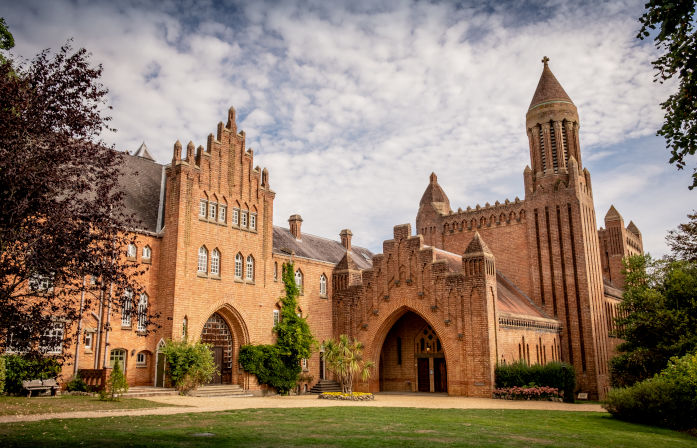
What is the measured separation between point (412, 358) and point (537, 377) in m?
9.37

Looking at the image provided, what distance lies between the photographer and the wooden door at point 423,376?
3706 cm

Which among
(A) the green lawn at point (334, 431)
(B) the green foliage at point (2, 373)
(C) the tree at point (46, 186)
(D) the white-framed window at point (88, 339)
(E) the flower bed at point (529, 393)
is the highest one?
(C) the tree at point (46, 186)

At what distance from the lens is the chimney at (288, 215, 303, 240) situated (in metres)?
42.1

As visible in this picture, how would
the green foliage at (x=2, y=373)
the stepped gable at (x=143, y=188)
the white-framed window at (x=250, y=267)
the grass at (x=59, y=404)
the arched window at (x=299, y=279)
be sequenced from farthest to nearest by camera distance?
the arched window at (x=299, y=279) < the white-framed window at (x=250, y=267) < the stepped gable at (x=143, y=188) < the green foliage at (x=2, y=373) < the grass at (x=59, y=404)

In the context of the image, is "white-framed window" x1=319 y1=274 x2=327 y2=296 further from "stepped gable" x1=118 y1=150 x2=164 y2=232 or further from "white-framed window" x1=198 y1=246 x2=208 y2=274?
"stepped gable" x1=118 y1=150 x2=164 y2=232

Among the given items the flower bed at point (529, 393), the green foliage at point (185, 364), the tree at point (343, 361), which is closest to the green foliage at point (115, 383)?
the green foliage at point (185, 364)

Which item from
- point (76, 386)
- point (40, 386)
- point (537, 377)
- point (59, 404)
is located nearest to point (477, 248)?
point (537, 377)

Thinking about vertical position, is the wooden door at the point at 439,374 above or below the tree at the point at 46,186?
below

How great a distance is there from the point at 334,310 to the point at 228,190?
11.6m

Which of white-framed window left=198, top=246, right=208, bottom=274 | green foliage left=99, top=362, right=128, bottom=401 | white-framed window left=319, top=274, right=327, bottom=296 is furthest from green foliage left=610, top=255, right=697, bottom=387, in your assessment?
green foliage left=99, top=362, right=128, bottom=401

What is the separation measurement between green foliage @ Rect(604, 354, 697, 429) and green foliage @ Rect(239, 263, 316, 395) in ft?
64.2

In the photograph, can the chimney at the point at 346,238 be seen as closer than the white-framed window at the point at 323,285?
No

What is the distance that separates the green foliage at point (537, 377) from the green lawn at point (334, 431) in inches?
466

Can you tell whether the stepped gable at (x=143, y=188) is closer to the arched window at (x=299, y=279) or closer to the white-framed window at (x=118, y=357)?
the white-framed window at (x=118, y=357)
